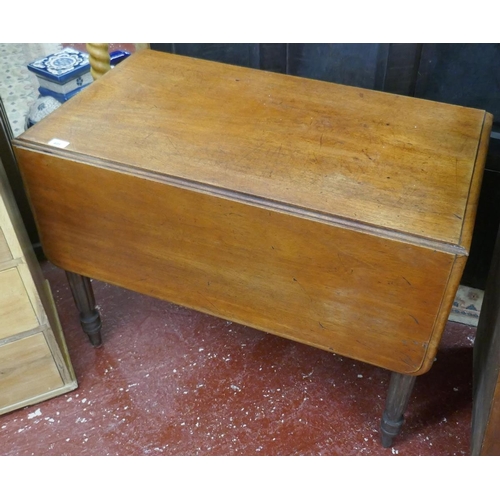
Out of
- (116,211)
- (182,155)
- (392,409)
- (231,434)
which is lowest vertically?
(231,434)

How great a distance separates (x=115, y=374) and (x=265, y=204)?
72 centimetres

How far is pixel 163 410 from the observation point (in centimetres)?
138

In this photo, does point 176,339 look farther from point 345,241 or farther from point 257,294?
point 345,241

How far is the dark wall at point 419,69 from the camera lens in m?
1.40

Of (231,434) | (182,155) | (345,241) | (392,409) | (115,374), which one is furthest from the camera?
(115,374)

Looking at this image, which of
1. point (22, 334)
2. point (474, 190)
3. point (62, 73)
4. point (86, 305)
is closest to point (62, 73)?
point (62, 73)

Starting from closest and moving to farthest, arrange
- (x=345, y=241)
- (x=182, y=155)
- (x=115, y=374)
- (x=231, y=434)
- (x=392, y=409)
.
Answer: (x=345, y=241) → (x=182, y=155) → (x=392, y=409) → (x=231, y=434) → (x=115, y=374)

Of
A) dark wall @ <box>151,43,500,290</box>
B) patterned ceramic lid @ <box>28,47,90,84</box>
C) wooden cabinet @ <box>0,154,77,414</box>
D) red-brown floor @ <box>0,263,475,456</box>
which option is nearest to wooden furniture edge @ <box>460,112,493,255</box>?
dark wall @ <box>151,43,500,290</box>

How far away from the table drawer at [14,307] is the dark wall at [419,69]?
0.90 m

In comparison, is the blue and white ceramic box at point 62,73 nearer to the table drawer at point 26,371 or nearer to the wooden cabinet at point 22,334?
the wooden cabinet at point 22,334

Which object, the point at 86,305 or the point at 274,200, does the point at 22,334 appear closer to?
the point at 86,305

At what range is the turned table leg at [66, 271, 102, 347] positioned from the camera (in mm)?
1373

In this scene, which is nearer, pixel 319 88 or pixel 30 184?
pixel 30 184
